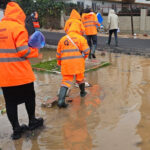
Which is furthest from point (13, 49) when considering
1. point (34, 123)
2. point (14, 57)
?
point (34, 123)

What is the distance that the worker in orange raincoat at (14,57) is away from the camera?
2.99m

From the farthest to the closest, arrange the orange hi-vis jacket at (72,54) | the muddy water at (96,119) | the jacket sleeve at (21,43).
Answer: the orange hi-vis jacket at (72,54)
the muddy water at (96,119)
the jacket sleeve at (21,43)

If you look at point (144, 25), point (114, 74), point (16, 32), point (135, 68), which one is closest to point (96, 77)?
point (114, 74)

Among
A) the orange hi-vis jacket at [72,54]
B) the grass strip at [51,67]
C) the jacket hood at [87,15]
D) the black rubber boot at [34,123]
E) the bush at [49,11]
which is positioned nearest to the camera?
the black rubber boot at [34,123]

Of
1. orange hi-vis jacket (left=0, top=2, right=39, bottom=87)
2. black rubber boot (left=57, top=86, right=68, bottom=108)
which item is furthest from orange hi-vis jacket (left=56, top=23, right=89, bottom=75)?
orange hi-vis jacket (left=0, top=2, right=39, bottom=87)

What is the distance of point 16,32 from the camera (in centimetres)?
297

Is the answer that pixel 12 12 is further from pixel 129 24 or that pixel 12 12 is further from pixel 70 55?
pixel 129 24

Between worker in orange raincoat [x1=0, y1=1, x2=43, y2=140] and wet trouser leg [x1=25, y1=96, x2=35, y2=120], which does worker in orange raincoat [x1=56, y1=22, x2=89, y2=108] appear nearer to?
wet trouser leg [x1=25, y1=96, x2=35, y2=120]

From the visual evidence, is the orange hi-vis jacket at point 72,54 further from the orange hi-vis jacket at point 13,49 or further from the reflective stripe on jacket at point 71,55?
the orange hi-vis jacket at point 13,49

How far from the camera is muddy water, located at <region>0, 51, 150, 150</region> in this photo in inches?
125

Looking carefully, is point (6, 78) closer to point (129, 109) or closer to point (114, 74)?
point (129, 109)

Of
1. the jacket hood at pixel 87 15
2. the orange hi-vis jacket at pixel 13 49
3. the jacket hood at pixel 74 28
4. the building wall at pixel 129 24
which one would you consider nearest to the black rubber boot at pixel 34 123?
the orange hi-vis jacket at pixel 13 49

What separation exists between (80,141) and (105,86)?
2.51m

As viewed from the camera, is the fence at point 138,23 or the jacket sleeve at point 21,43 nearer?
the jacket sleeve at point 21,43
